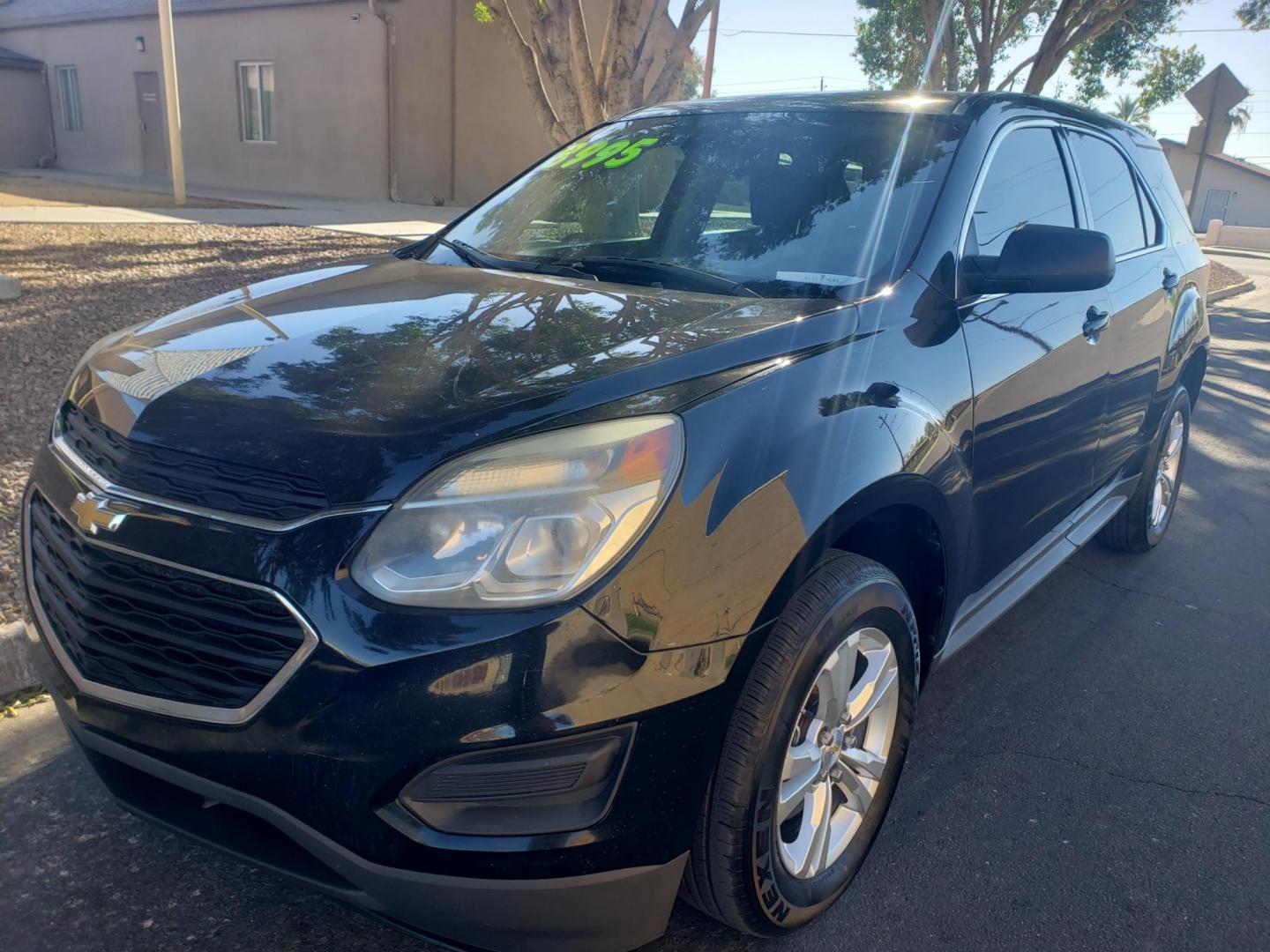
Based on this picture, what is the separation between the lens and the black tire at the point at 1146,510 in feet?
14.6

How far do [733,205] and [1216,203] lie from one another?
5888 cm

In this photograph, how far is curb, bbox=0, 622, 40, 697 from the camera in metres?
3.03

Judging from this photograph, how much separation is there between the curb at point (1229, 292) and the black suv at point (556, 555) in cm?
1551

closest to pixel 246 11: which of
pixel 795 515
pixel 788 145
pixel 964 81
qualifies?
pixel 964 81

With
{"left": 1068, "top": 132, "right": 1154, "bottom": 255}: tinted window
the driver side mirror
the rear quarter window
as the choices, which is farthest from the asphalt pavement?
the rear quarter window

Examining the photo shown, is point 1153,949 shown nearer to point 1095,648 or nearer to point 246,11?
point 1095,648

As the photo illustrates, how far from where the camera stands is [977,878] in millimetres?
2533

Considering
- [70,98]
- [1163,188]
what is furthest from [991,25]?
[70,98]

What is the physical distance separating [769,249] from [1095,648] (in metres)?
2.14

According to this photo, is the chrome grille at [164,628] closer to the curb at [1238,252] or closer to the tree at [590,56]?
the tree at [590,56]

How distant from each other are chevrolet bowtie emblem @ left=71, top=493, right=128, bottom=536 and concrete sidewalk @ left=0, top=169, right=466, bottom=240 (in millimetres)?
10670

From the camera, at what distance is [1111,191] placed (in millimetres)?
3914

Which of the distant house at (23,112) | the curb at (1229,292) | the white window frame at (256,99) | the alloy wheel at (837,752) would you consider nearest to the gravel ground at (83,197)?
the white window frame at (256,99)

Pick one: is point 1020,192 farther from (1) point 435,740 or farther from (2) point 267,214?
(2) point 267,214
